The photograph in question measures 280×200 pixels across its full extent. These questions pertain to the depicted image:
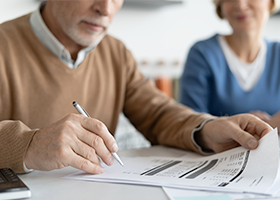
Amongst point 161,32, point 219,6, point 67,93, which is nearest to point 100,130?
point 67,93

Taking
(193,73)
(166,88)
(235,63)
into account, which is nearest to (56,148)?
(193,73)

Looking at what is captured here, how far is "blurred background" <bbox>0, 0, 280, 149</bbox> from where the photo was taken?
297 cm

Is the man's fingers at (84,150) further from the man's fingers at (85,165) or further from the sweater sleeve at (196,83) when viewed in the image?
the sweater sleeve at (196,83)

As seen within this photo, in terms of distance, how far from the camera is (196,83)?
1670 mm

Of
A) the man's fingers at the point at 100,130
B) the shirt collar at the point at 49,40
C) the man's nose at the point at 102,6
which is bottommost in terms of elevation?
the man's fingers at the point at 100,130

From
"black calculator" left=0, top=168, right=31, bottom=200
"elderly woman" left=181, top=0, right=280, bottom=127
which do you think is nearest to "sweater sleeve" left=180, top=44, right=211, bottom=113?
"elderly woman" left=181, top=0, right=280, bottom=127

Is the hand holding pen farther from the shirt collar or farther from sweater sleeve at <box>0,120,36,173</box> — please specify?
the shirt collar

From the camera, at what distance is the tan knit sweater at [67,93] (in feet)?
3.59

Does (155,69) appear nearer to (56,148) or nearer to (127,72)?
(127,72)

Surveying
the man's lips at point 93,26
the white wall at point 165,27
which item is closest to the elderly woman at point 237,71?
the man's lips at point 93,26

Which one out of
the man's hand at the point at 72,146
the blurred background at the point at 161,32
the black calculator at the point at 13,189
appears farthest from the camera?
the blurred background at the point at 161,32

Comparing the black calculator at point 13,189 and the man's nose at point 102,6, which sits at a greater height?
the man's nose at point 102,6

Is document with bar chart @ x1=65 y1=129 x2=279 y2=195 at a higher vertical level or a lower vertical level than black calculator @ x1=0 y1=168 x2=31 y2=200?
lower

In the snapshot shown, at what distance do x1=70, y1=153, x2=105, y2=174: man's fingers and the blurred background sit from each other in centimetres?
202
